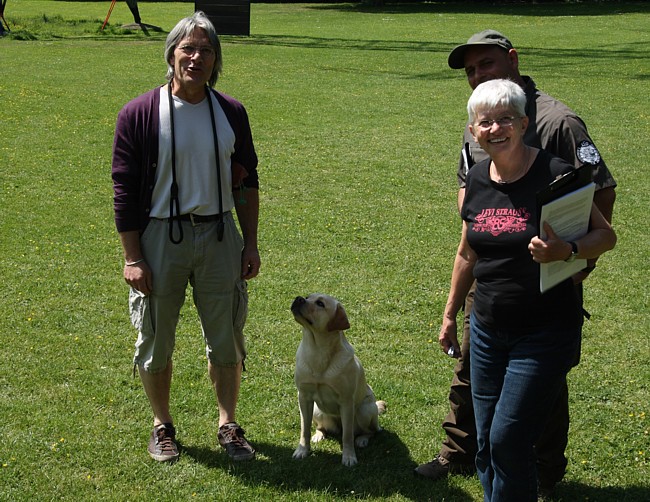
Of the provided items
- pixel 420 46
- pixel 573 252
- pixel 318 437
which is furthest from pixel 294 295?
pixel 420 46

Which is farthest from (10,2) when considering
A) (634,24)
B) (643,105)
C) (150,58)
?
(643,105)

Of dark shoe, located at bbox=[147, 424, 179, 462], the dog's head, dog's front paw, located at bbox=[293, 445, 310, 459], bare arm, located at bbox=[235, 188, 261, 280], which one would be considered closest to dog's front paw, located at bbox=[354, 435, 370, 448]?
dog's front paw, located at bbox=[293, 445, 310, 459]

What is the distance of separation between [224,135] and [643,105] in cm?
1438

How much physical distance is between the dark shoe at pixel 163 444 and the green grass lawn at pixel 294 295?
65mm

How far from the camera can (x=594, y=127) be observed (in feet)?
48.3

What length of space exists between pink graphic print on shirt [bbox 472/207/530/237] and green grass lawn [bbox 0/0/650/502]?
1696 millimetres

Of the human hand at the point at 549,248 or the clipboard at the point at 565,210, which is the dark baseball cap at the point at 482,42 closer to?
the clipboard at the point at 565,210

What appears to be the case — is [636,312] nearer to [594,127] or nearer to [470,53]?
[470,53]

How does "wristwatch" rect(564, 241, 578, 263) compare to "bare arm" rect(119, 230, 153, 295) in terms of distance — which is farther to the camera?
"bare arm" rect(119, 230, 153, 295)

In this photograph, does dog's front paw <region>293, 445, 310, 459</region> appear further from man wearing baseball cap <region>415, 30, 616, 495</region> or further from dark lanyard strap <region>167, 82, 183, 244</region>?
dark lanyard strap <region>167, 82, 183, 244</region>

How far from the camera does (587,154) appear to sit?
3592 mm

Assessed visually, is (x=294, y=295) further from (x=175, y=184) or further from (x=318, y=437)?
(x=175, y=184)

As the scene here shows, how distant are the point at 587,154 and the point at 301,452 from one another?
2358 mm

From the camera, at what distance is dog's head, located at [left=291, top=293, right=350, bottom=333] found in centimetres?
451
